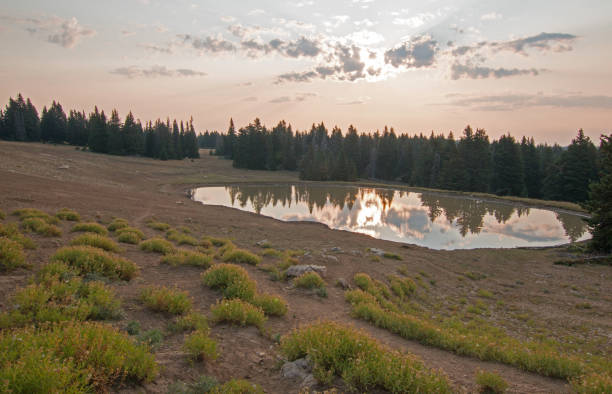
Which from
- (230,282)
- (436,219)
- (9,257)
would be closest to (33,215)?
(9,257)

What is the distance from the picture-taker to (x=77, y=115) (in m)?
106

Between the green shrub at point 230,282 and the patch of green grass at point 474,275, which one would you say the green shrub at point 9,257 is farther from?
the patch of green grass at point 474,275

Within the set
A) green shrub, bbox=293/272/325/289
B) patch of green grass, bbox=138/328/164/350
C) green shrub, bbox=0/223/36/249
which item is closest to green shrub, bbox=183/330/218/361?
patch of green grass, bbox=138/328/164/350

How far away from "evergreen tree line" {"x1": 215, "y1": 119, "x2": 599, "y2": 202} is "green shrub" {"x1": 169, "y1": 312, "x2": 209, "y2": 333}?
7116 centimetres

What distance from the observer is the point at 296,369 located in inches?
208

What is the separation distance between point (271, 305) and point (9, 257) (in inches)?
253

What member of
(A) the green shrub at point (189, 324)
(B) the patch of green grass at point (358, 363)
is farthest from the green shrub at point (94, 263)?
(B) the patch of green grass at point (358, 363)

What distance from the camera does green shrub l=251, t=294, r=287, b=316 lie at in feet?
26.7

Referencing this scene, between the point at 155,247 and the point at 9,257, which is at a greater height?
the point at 9,257

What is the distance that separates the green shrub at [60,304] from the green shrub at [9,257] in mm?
1709

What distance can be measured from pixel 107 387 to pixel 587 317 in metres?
16.2

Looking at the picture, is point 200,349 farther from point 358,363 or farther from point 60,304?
point 60,304

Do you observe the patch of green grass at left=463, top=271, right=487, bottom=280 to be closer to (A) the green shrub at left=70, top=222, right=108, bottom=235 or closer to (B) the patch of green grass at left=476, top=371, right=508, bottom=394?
(B) the patch of green grass at left=476, top=371, right=508, bottom=394

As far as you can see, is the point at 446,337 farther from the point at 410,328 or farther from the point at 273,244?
the point at 273,244
